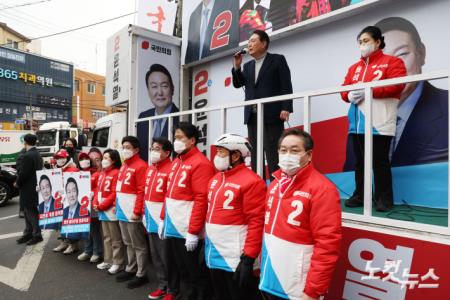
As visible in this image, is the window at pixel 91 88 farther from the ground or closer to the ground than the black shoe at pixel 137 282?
farther from the ground

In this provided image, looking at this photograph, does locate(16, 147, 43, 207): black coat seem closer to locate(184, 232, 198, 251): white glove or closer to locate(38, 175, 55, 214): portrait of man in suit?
locate(38, 175, 55, 214): portrait of man in suit

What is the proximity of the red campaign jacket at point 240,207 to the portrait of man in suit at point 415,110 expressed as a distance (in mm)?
1844

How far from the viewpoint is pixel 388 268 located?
2.21 metres

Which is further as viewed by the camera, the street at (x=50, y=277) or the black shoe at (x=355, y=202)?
the street at (x=50, y=277)

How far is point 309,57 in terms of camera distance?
4426 mm

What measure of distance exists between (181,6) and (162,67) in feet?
4.44

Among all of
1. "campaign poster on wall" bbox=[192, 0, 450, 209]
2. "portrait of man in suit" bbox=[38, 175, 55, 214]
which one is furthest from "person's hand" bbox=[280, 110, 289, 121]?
"portrait of man in suit" bbox=[38, 175, 55, 214]

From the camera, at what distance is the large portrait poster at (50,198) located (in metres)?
5.05

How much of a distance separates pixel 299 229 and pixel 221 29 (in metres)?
3.99

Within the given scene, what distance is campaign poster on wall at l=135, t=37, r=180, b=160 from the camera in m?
5.42

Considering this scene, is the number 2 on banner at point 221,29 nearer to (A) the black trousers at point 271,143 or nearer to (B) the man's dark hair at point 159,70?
(B) the man's dark hair at point 159,70

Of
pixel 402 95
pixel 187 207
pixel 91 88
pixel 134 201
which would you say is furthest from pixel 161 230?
pixel 91 88

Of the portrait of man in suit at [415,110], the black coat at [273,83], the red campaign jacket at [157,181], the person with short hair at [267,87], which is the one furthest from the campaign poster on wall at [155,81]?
the portrait of man in suit at [415,110]

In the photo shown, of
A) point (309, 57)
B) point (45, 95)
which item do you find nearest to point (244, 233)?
point (309, 57)
